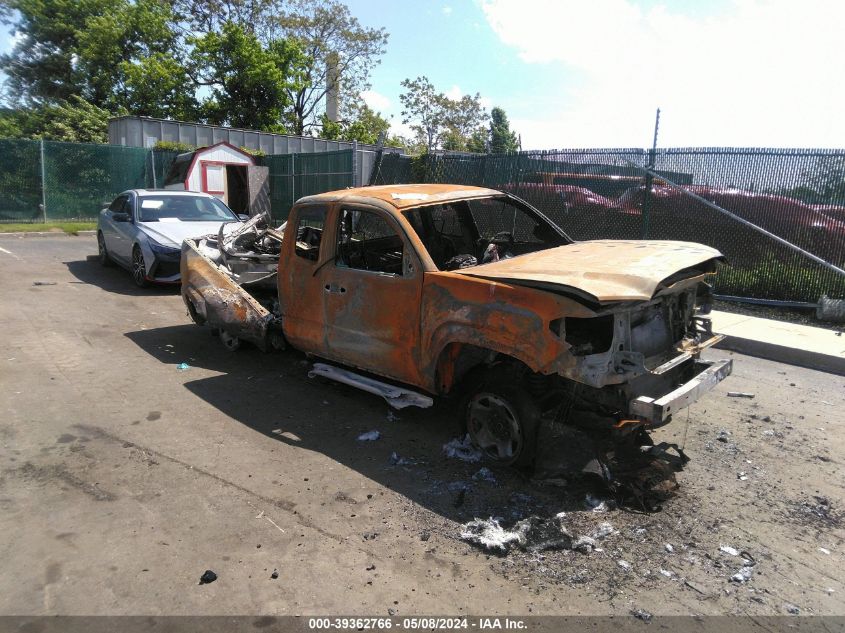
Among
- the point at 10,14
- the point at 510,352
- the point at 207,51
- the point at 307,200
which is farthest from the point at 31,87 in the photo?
the point at 510,352

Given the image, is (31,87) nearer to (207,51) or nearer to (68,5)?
(68,5)

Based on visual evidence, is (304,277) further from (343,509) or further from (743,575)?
(743,575)

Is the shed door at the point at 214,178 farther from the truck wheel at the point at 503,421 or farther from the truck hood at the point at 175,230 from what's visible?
the truck wheel at the point at 503,421

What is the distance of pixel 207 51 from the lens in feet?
102

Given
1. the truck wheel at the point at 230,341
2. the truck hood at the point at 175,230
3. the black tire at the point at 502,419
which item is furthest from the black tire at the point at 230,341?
the black tire at the point at 502,419

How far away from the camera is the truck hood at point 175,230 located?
9.73 m

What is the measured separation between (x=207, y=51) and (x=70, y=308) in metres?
27.0

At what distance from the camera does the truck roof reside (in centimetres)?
478

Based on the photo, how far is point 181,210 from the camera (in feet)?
35.3

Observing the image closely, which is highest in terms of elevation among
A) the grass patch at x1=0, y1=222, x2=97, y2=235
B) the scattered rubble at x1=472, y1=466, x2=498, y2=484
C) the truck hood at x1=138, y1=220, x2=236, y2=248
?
the truck hood at x1=138, y1=220, x2=236, y2=248

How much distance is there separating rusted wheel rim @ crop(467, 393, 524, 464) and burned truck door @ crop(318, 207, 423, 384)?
530 millimetres

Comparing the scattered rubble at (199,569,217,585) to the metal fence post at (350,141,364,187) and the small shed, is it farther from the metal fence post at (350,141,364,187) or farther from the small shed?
the small shed

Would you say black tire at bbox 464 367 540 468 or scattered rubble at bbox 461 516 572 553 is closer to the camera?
scattered rubble at bbox 461 516 572 553

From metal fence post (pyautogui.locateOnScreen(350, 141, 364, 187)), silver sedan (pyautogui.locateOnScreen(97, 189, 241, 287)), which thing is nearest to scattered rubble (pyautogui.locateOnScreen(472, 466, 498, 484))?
silver sedan (pyautogui.locateOnScreen(97, 189, 241, 287))
